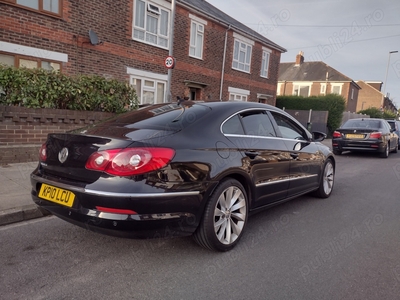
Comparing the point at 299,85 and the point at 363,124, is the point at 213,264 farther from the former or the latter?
the point at 299,85

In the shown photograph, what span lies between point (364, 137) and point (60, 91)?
33.3 feet

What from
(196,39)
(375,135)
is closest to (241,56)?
(196,39)

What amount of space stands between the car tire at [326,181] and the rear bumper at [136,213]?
3.18m

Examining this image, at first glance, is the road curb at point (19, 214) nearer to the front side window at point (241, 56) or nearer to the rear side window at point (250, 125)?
the rear side window at point (250, 125)

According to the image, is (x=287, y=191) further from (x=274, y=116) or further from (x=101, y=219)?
(x=101, y=219)

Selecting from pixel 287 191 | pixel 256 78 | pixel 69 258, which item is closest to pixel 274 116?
pixel 287 191

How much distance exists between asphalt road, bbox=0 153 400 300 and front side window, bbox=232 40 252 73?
47.2ft

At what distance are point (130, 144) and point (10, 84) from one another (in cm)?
492

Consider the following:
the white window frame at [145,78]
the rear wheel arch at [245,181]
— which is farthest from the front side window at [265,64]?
the rear wheel arch at [245,181]

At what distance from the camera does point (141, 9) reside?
38.8 ft

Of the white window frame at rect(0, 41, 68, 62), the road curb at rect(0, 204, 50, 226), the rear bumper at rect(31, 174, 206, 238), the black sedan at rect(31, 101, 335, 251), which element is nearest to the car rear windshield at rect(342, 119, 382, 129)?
the black sedan at rect(31, 101, 335, 251)

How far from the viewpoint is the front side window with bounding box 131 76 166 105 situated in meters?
12.3

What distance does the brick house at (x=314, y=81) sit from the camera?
122 ft

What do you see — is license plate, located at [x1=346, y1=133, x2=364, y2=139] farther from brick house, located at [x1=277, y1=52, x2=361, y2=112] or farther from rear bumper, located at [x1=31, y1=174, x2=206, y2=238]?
brick house, located at [x1=277, y1=52, x2=361, y2=112]
